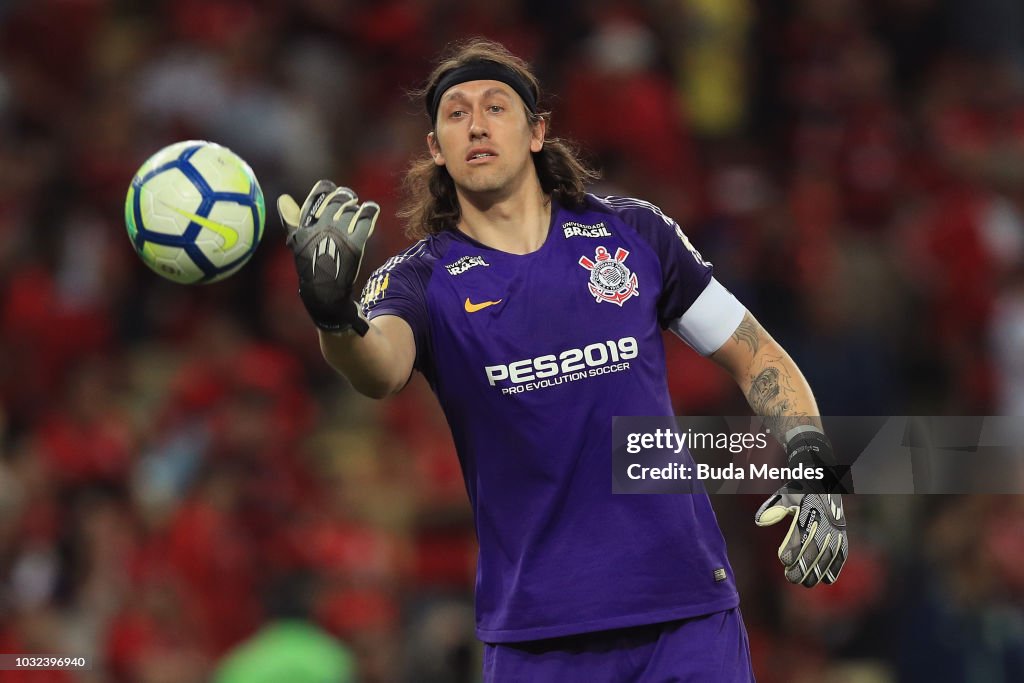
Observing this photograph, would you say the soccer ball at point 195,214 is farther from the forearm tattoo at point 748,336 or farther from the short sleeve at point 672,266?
the forearm tattoo at point 748,336

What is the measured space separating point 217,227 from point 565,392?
135 cm

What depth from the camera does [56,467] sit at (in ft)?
29.8

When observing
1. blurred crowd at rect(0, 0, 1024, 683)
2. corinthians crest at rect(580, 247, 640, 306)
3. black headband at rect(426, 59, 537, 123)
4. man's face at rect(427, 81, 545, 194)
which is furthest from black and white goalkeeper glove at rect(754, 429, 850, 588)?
blurred crowd at rect(0, 0, 1024, 683)

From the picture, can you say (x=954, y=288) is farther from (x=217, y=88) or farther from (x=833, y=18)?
(x=217, y=88)

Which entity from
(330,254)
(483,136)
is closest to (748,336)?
(483,136)

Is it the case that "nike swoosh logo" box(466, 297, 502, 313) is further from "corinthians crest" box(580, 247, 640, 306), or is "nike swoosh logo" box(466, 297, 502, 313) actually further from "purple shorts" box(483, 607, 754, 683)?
"purple shorts" box(483, 607, 754, 683)

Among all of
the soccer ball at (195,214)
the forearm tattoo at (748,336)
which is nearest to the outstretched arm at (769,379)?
the forearm tattoo at (748,336)

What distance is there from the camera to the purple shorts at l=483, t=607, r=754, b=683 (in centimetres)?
464

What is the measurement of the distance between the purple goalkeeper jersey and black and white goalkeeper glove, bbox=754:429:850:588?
0.23 metres

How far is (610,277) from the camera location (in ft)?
16.2

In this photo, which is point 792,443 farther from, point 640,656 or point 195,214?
point 195,214

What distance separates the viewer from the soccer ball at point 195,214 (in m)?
5.23

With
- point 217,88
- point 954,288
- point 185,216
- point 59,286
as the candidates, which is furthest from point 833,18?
point 185,216

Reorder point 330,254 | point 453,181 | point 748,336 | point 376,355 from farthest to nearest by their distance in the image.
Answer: point 453,181 < point 748,336 < point 376,355 < point 330,254
